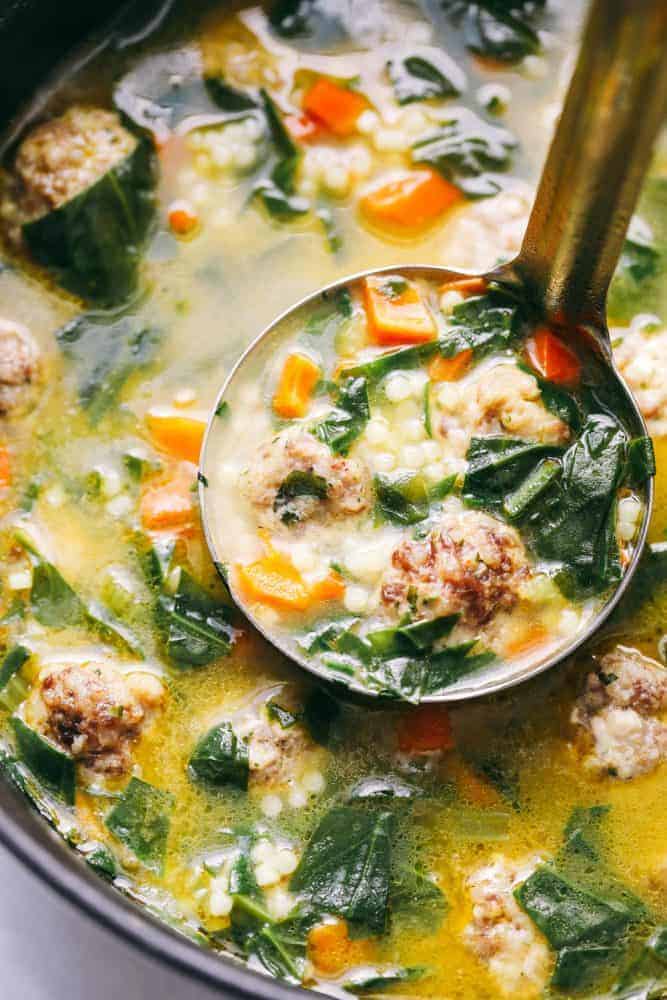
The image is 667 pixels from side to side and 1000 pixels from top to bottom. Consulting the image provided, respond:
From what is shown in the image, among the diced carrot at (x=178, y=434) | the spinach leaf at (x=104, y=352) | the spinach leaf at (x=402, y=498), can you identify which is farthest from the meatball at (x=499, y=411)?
the spinach leaf at (x=104, y=352)

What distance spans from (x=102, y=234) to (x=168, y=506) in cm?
115

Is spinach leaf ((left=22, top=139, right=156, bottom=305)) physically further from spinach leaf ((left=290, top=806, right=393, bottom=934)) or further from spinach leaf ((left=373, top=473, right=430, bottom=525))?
spinach leaf ((left=290, top=806, right=393, bottom=934))

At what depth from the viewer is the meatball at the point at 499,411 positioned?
13.8ft

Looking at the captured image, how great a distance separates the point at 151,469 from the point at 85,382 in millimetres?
467

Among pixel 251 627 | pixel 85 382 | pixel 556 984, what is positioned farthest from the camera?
pixel 85 382

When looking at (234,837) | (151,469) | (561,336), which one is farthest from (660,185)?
(234,837)

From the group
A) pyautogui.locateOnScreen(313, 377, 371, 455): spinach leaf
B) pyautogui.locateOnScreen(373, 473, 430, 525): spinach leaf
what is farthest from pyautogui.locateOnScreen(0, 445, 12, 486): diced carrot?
pyautogui.locateOnScreen(373, 473, 430, 525): spinach leaf

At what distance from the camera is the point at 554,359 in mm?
4355

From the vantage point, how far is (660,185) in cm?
502

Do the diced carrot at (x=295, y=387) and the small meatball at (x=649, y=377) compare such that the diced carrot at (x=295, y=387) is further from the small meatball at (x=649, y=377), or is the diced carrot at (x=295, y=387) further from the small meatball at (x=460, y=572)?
the small meatball at (x=649, y=377)

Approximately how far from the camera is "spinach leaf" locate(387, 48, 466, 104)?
5.14m

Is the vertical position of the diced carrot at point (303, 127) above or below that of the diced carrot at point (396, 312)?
above

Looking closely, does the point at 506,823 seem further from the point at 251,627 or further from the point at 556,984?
the point at 251,627

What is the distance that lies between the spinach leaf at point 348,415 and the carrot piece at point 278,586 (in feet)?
1.59
